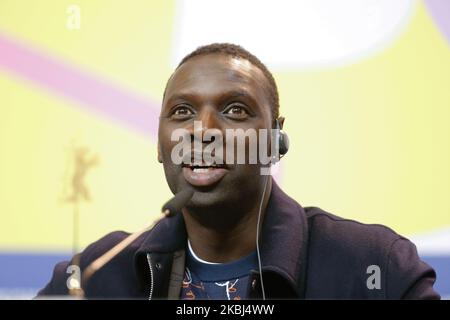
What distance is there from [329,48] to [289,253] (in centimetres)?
55

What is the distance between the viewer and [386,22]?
1530 mm

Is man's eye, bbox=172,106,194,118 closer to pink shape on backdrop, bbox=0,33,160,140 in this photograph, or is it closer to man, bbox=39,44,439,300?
man, bbox=39,44,439,300

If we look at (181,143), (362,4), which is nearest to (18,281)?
(181,143)

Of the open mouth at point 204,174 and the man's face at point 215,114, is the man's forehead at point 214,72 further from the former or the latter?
the open mouth at point 204,174

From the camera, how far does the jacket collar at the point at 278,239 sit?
124cm

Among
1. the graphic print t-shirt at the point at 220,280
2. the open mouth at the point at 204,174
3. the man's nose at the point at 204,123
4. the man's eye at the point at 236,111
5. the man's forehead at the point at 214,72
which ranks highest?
the man's forehead at the point at 214,72

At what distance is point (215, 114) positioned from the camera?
126 centimetres

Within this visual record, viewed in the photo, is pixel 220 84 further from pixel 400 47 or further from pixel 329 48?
pixel 400 47

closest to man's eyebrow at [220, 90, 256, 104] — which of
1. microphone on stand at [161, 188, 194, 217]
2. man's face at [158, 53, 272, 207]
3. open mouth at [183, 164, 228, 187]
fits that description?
man's face at [158, 53, 272, 207]

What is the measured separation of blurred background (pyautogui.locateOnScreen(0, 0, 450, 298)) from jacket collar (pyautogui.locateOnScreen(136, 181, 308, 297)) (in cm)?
18

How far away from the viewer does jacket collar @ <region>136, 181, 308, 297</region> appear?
1.24 meters

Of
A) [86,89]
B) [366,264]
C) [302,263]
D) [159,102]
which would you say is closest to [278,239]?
[302,263]

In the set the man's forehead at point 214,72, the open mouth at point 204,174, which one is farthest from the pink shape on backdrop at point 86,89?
the open mouth at point 204,174
